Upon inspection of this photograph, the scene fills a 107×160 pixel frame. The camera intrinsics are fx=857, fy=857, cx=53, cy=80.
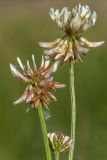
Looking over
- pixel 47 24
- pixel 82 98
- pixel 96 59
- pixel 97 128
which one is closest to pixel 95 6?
pixel 47 24

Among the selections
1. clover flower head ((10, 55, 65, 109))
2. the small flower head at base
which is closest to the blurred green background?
the small flower head at base

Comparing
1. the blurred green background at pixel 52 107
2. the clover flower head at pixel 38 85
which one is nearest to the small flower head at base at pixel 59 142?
the clover flower head at pixel 38 85

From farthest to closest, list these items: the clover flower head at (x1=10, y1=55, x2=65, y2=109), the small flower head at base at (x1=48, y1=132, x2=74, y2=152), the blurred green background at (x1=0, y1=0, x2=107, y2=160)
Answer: the blurred green background at (x1=0, y1=0, x2=107, y2=160), the small flower head at base at (x1=48, y1=132, x2=74, y2=152), the clover flower head at (x1=10, y1=55, x2=65, y2=109)

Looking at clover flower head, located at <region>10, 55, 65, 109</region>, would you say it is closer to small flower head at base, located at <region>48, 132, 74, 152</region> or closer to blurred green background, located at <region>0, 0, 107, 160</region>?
small flower head at base, located at <region>48, 132, 74, 152</region>

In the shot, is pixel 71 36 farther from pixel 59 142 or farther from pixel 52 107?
pixel 52 107


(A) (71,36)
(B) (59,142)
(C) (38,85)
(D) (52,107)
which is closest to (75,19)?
(A) (71,36)

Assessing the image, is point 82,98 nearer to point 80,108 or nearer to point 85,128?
point 80,108
